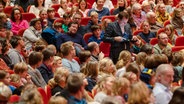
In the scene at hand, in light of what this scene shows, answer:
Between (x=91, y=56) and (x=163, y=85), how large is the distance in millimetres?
2760

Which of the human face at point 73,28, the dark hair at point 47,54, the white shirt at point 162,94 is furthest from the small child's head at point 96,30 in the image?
the white shirt at point 162,94

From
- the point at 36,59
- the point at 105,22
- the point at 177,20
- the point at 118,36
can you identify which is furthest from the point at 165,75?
the point at 177,20

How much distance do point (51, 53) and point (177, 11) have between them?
3571 millimetres

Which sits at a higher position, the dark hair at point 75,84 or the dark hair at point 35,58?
the dark hair at point 75,84

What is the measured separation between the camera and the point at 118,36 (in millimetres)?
8711

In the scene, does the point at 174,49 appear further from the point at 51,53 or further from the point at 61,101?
the point at 61,101

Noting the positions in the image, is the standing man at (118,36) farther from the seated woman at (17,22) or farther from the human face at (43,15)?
the seated woman at (17,22)

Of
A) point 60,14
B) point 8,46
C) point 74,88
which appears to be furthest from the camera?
point 60,14

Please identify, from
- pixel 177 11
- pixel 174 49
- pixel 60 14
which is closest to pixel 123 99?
pixel 174 49

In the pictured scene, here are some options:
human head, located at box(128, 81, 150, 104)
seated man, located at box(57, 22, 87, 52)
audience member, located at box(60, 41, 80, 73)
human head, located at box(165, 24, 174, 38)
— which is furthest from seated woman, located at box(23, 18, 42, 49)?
human head, located at box(128, 81, 150, 104)

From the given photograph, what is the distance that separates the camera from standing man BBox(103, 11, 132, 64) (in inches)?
341

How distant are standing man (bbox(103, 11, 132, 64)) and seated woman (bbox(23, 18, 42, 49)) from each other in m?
1.11

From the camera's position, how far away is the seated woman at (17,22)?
953 centimetres

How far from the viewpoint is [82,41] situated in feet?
29.8
